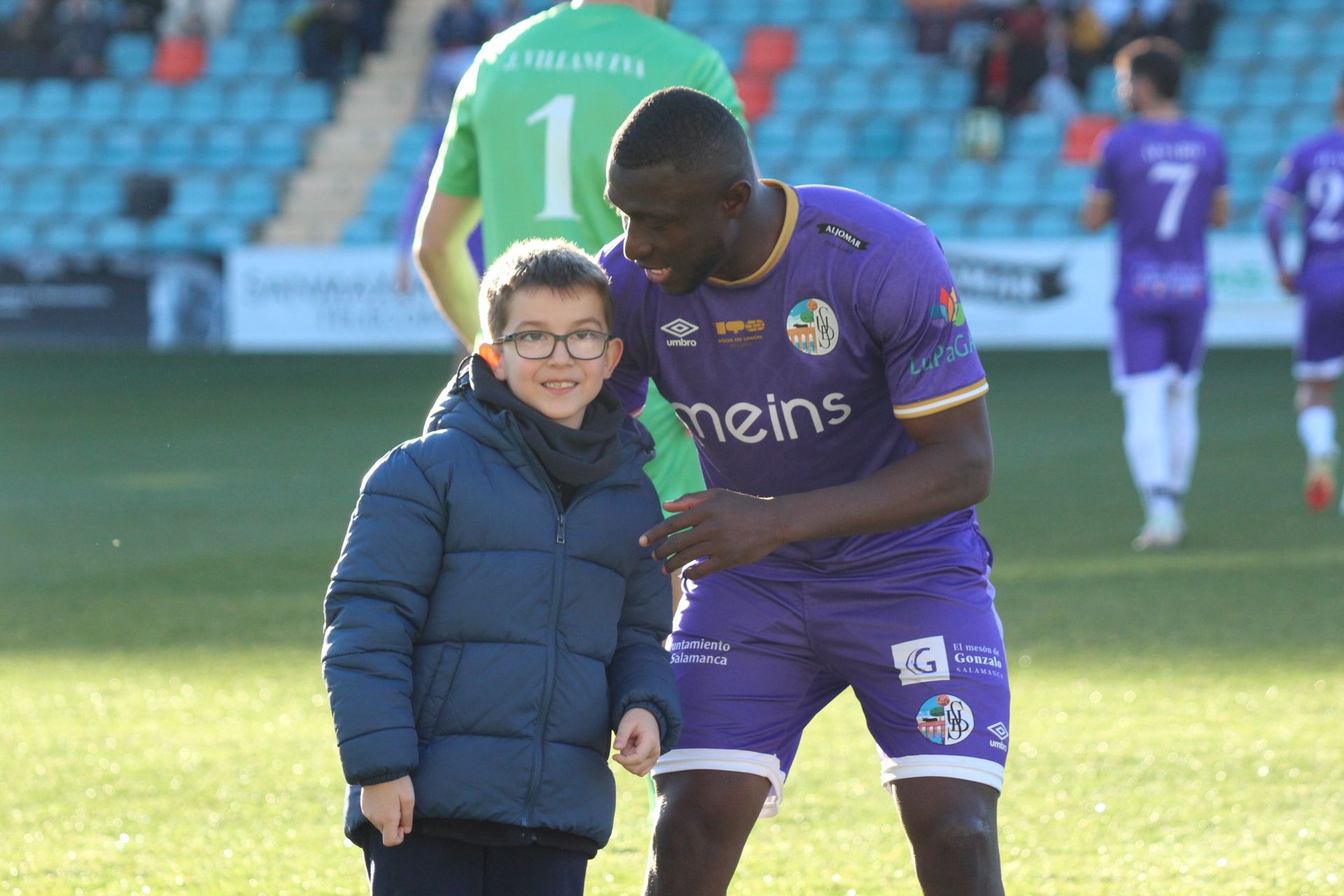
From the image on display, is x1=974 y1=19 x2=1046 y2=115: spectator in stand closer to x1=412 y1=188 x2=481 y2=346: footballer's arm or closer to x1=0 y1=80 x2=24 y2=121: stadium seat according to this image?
x1=0 y1=80 x2=24 y2=121: stadium seat

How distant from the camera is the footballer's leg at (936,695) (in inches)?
112

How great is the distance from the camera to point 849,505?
2.79 metres

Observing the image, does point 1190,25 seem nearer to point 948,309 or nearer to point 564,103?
point 564,103

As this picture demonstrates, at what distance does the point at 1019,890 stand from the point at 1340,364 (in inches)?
261

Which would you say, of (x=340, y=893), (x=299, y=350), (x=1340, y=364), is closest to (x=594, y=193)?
(x=340, y=893)

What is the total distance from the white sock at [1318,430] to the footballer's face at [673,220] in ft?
22.2

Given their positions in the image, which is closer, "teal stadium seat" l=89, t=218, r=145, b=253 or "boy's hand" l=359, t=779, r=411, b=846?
"boy's hand" l=359, t=779, r=411, b=846

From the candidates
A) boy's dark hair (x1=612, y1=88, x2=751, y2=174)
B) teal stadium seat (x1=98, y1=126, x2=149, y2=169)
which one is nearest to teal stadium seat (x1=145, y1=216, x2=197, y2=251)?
teal stadium seat (x1=98, y1=126, x2=149, y2=169)

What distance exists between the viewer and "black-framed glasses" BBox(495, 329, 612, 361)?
277 centimetres

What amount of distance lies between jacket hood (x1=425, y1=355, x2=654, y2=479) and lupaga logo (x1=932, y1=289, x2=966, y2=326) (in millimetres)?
543

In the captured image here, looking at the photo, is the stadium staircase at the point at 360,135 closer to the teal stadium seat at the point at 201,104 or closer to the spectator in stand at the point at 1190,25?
the teal stadium seat at the point at 201,104

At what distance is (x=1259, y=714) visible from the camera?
496cm

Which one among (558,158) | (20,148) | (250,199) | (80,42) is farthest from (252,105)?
(558,158)

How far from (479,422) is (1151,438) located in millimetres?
5972
